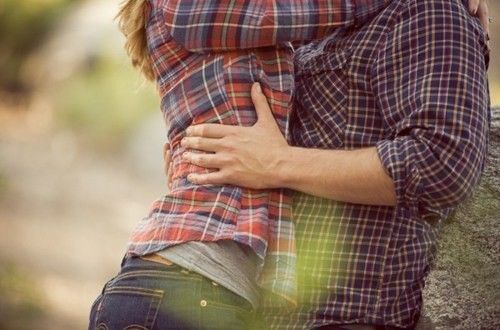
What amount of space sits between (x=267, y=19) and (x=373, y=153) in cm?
35

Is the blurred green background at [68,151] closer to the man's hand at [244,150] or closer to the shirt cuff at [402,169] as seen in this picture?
the man's hand at [244,150]

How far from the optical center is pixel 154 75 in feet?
6.73

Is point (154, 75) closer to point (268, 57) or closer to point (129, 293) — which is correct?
point (268, 57)

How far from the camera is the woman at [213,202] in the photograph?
1669 millimetres

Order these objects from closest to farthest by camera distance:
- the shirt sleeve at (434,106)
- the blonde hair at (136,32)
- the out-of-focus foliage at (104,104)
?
the shirt sleeve at (434,106)
the blonde hair at (136,32)
the out-of-focus foliage at (104,104)

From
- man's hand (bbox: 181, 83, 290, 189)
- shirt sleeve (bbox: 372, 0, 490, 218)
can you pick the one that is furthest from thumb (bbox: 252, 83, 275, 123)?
shirt sleeve (bbox: 372, 0, 490, 218)

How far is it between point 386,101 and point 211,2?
42 cm

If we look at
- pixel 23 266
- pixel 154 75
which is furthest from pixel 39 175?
pixel 154 75

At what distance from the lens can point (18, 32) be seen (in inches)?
371

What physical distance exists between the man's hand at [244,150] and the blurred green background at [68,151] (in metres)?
4.79

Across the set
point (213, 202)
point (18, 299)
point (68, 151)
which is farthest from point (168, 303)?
point (68, 151)

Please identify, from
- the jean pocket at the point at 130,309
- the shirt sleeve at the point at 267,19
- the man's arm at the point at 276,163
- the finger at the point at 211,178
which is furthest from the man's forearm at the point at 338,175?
the jean pocket at the point at 130,309

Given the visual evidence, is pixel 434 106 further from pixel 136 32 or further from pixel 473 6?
pixel 136 32

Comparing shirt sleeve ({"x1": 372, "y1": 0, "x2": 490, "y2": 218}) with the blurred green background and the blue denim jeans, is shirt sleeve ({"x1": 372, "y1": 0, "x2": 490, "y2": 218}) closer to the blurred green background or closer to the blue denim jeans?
the blue denim jeans
